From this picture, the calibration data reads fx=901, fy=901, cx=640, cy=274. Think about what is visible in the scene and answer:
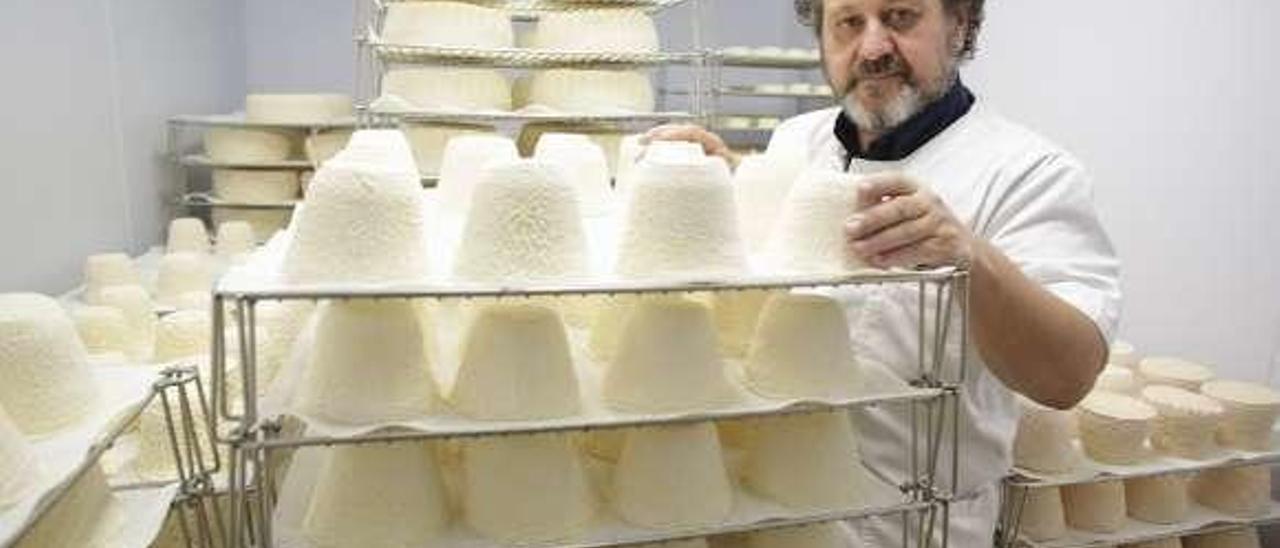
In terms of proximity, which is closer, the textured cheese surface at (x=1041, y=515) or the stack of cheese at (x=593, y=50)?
the textured cheese surface at (x=1041, y=515)

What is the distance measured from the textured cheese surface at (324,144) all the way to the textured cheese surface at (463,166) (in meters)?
1.55

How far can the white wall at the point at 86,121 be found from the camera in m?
1.60

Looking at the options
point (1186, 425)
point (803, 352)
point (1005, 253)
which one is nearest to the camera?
point (803, 352)

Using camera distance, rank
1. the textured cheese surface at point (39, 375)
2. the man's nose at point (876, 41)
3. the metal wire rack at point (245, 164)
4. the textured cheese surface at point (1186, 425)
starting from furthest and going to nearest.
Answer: the metal wire rack at point (245, 164), the textured cheese surface at point (1186, 425), the man's nose at point (876, 41), the textured cheese surface at point (39, 375)

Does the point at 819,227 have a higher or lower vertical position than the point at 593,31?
lower

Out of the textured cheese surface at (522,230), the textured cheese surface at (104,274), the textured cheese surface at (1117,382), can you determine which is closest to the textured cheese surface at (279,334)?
the textured cheese surface at (522,230)

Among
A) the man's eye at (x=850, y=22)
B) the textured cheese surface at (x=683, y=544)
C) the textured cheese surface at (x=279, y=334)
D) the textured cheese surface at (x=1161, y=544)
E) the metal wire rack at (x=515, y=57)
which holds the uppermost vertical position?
the metal wire rack at (x=515, y=57)

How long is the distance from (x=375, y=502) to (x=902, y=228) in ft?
1.56

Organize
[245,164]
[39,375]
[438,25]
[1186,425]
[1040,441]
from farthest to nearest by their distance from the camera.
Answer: [245,164] → [438,25] → [1186,425] → [1040,441] → [39,375]

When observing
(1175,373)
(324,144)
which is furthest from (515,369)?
(324,144)

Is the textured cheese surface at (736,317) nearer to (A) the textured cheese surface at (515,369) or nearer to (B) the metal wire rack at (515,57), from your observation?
(A) the textured cheese surface at (515,369)

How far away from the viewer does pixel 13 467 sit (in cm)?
57

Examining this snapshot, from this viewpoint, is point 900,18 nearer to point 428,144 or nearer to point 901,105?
point 901,105

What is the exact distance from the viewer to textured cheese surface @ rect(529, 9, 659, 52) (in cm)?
199
